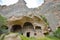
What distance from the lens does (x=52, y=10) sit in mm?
41688

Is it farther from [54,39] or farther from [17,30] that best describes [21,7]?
[54,39]

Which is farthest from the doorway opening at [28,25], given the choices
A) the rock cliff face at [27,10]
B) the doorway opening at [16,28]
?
the rock cliff face at [27,10]

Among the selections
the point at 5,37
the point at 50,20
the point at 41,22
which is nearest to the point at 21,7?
the point at 50,20

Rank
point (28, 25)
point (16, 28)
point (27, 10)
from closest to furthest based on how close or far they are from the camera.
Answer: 1. point (28, 25)
2. point (16, 28)
3. point (27, 10)

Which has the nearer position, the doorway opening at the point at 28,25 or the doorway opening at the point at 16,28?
the doorway opening at the point at 28,25

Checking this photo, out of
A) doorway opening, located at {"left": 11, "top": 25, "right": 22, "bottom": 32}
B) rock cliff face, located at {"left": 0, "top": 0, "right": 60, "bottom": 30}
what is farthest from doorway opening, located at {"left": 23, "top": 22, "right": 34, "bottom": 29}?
rock cliff face, located at {"left": 0, "top": 0, "right": 60, "bottom": 30}

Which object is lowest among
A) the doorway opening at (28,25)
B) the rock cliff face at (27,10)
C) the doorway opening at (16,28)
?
the doorway opening at (16,28)

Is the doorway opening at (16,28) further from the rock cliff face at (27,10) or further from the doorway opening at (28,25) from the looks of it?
the rock cliff face at (27,10)

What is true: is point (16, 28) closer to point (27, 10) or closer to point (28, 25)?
point (28, 25)

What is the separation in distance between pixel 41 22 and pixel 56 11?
14.7 metres

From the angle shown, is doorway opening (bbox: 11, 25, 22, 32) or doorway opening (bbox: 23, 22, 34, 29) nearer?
doorway opening (bbox: 23, 22, 34, 29)

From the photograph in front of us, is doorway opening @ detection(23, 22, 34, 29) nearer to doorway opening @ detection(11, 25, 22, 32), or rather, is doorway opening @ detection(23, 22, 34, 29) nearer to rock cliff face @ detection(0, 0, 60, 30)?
doorway opening @ detection(11, 25, 22, 32)

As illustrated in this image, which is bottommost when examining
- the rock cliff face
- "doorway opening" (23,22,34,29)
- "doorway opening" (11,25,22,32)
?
"doorway opening" (11,25,22,32)

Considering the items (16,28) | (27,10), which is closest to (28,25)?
(16,28)
